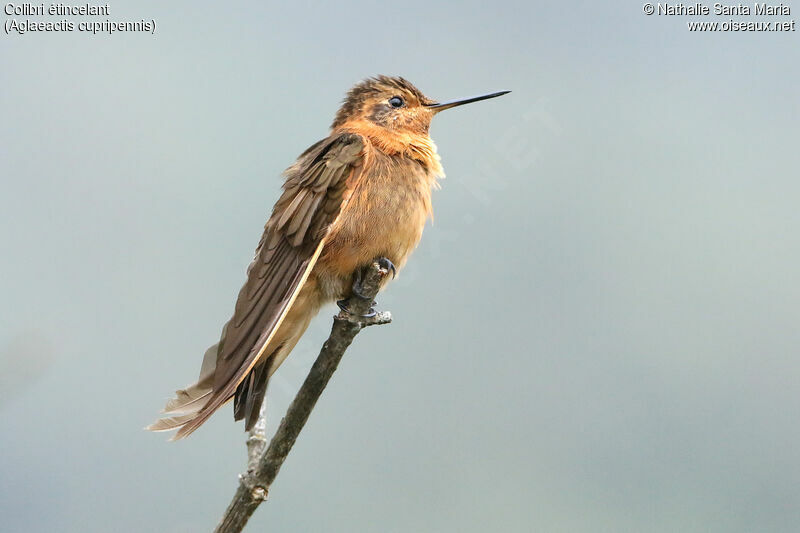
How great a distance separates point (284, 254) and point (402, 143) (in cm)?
115

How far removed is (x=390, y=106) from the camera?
20.0 feet

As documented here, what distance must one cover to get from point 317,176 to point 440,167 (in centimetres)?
87

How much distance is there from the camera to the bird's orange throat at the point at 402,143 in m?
5.45

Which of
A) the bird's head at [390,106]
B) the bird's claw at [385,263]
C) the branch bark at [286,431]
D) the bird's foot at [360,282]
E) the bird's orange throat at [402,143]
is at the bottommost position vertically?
the branch bark at [286,431]

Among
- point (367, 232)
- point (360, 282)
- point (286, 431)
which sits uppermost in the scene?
point (367, 232)

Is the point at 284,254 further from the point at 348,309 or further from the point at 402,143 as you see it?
the point at 402,143

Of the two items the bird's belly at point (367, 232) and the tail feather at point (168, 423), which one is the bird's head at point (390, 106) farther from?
the tail feather at point (168, 423)

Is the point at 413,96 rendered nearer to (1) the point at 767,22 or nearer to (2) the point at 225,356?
(2) the point at 225,356

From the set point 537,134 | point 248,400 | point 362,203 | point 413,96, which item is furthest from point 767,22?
point 248,400

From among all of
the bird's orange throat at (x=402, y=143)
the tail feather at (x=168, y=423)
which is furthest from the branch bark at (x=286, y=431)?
the bird's orange throat at (x=402, y=143)

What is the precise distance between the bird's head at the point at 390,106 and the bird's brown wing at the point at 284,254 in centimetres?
66

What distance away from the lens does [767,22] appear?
35.7ft

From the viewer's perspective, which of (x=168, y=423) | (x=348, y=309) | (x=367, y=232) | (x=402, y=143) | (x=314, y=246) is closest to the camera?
(x=168, y=423)

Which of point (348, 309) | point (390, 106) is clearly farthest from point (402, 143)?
point (348, 309)
